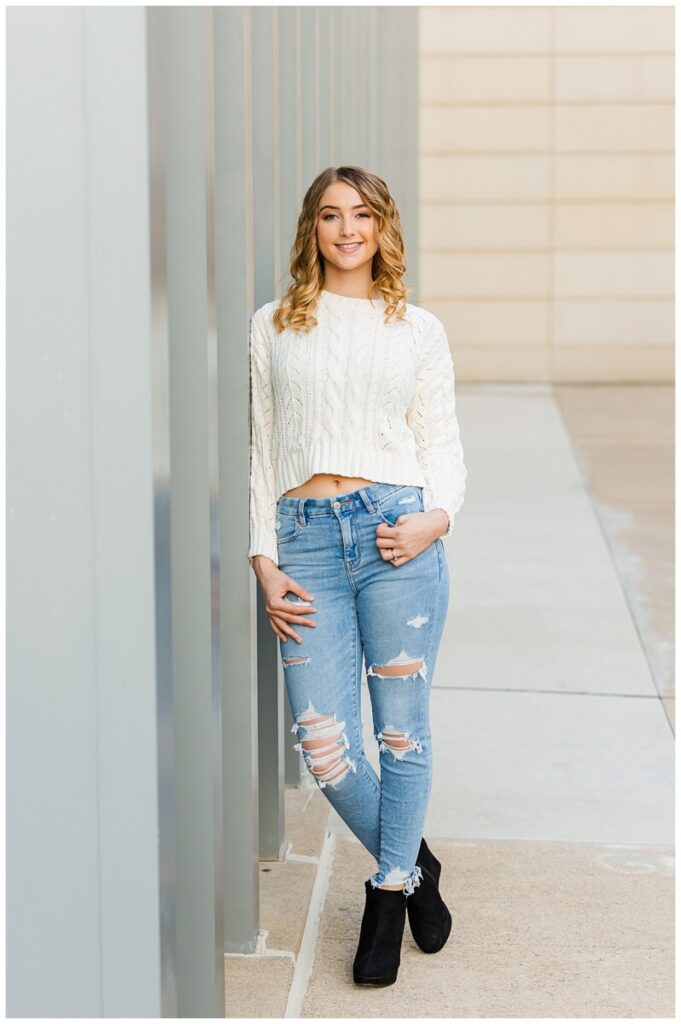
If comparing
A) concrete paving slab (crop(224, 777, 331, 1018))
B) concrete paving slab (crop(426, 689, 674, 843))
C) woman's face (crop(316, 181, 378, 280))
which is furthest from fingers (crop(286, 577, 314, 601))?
concrete paving slab (crop(426, 689, 674, 843))

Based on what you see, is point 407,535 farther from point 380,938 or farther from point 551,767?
point 551,767

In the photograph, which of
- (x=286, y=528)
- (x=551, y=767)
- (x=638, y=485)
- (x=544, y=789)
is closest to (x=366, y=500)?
(x=286, y=528)

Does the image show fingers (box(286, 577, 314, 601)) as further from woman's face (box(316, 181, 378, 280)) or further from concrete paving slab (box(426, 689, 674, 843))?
concrete paving slab (box(426, 689, 674, 843))

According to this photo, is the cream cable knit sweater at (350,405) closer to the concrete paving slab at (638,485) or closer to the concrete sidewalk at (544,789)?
the concrete sidewalk at (544,789)

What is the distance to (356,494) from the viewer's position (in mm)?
3205

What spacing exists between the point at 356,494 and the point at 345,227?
62 cm

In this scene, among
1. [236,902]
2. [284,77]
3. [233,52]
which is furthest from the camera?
[284,77]

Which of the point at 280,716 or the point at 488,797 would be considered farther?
the point at 488,797

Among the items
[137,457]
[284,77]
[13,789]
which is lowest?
[13,789]

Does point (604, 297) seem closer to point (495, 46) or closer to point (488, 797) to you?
point (495, 46)

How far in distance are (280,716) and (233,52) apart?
194 cm

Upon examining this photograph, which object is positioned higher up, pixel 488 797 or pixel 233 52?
pixel 233 52

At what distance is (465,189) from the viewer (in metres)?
19.1

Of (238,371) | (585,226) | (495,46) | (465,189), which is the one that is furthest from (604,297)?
(238,371)
